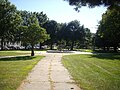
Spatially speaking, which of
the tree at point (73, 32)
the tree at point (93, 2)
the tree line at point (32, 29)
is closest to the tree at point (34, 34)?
the tree line at point (32, 29)

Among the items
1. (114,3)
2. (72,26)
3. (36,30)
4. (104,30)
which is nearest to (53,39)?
(72,26)

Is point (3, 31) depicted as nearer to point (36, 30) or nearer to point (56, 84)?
point (36, 30)

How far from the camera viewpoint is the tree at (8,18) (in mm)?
70137

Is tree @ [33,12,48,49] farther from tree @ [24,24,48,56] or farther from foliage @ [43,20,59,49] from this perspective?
tree @ [24,24,48,56]

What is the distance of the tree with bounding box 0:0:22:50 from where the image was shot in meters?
70.1

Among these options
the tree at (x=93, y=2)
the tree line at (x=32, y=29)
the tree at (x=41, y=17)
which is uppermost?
the tree at (x=41, y=17)

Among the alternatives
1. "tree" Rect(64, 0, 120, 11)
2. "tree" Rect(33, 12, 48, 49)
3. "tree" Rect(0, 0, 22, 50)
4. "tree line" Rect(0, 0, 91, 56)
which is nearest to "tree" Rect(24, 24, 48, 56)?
"tree line" Rect(0, 0, 91, 56)

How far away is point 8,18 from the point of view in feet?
238

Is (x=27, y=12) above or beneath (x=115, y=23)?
above

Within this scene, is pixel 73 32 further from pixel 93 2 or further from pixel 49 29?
pixel 93 2

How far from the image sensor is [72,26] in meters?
92.1

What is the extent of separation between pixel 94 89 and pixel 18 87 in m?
3.06

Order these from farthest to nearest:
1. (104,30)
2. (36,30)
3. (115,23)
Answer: (104,30)
(115,23)
(36,30)

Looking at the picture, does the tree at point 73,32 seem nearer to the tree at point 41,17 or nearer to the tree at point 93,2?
the tree at point 41,17
